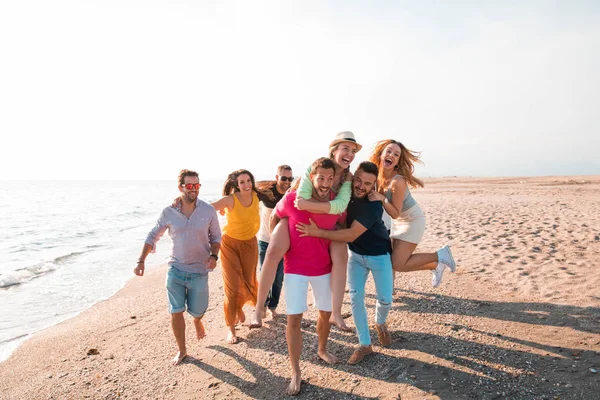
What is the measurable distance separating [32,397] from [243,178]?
335cm

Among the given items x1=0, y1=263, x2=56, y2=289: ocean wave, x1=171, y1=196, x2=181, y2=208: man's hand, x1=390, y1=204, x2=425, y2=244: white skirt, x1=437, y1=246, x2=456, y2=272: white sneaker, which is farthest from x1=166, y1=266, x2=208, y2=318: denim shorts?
x1=0, y1=263, x2=56, y2=289: ocean wave

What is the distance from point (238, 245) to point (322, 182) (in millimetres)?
2073

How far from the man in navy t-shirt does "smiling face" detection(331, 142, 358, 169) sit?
0.14m

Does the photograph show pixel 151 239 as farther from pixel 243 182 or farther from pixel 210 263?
pixel 243 182

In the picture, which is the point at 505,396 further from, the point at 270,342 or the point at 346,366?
the point at 270,342

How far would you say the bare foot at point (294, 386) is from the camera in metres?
3.46

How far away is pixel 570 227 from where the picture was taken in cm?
1038

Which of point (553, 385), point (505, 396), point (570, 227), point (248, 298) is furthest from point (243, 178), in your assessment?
point (570, 227)

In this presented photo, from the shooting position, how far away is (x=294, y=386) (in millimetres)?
3473

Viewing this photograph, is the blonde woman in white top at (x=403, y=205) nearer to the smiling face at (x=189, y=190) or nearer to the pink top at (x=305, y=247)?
the pink top at (x=305, y=247)

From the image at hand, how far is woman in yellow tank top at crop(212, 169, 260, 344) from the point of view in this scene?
192 inches

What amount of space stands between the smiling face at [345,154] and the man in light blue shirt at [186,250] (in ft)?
5.50

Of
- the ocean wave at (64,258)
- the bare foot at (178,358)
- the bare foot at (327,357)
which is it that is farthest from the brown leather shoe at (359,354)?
the ocean wave at (64,258)

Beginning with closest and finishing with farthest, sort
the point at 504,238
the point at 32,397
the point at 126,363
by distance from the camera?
1. the point at 32,397
2. the point at 126,363
3. the point at 504,238
